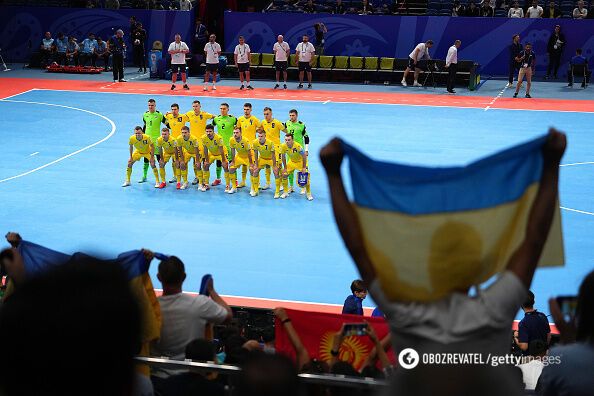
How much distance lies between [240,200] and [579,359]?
1378cm

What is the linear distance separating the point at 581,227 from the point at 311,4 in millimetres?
23032

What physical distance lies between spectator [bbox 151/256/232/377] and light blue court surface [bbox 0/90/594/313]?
19.3ft

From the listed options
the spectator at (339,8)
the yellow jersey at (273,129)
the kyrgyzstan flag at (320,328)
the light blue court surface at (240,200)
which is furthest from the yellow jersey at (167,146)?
the spectator at (339,8)

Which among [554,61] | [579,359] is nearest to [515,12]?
Result: [554,61]

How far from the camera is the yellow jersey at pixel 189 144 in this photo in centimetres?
1800

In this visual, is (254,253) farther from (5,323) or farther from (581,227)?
(5,323)

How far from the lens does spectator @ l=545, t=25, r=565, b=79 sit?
107ft

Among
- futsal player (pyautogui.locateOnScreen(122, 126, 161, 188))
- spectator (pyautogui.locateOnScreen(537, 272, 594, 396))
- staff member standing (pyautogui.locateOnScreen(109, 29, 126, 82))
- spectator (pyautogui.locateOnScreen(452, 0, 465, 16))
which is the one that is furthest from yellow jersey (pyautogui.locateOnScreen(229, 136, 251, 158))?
spectator (pyautogui.locateOnScreen(452, 0, 465, 16))

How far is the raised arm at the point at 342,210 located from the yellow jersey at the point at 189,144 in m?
14.8

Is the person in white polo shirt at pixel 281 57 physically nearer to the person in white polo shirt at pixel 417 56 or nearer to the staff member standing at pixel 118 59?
the person in white polo shirt at pixel 417 56

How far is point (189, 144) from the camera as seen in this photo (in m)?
18.0

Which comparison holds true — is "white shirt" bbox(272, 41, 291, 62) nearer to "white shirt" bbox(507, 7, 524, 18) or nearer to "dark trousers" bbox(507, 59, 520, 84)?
"dark trousers" bbox(507, 59, 520, 84)

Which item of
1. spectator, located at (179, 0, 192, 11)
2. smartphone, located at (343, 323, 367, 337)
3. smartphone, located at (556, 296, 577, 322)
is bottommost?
smartphone, located at (343, 323, 367, 337)

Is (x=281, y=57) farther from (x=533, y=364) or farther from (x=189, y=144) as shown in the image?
(x=533, y=364)
